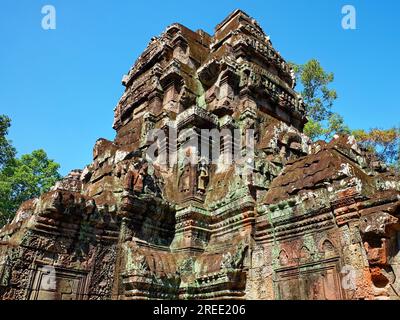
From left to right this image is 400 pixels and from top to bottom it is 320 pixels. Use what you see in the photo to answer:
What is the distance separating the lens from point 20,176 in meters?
24.8

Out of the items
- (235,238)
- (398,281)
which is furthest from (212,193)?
(398,281)

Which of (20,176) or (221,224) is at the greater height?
(20,176)

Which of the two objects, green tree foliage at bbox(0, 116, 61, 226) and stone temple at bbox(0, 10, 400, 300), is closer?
stone temple at bbox(0, 10, 400, 300)

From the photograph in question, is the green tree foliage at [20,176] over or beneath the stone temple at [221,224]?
over

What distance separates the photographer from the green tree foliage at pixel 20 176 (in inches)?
950

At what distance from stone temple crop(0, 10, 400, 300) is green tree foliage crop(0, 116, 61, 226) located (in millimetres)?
17910

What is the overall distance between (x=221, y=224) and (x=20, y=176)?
22.3 metres

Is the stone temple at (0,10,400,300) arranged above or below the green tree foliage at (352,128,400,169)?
below

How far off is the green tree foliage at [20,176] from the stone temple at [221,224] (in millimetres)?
17910

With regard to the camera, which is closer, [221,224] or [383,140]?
[221,224]

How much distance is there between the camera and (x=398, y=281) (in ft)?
14.0

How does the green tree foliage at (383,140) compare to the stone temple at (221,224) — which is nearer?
the stone temple at (221,224)

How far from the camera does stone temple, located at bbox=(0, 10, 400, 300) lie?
4.75 metres
